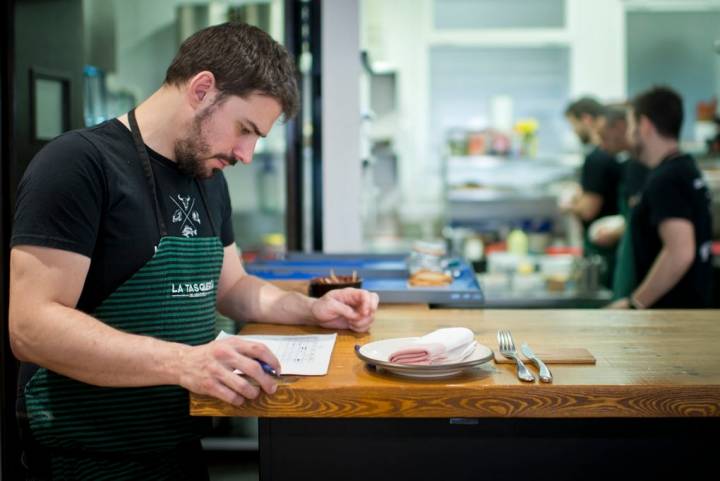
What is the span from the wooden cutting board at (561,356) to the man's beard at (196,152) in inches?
30.0

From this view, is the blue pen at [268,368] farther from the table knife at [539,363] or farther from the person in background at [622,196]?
the person in background at [622,196]

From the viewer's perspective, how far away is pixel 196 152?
1.83 metres

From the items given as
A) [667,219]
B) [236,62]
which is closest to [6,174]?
[236,62]

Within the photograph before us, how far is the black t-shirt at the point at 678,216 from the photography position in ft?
11.7

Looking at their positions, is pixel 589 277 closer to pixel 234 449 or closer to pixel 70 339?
pixel 234 449

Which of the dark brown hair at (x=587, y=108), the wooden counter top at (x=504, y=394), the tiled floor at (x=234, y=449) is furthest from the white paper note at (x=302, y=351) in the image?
the dark brown hair at (x=587, y=108)

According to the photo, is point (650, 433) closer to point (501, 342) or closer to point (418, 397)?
point (501, 342)

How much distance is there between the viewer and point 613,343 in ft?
6.26

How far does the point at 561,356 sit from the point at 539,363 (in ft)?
0.41

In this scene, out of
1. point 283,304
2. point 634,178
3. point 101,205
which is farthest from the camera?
point 634,178

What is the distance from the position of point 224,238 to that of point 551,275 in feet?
11.1

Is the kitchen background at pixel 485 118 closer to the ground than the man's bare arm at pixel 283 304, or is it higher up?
higher up

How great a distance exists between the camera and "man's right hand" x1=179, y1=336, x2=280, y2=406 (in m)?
1.45

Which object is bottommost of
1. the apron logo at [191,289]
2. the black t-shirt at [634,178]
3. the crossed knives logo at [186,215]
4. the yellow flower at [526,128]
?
the apron logo at [191,289]
